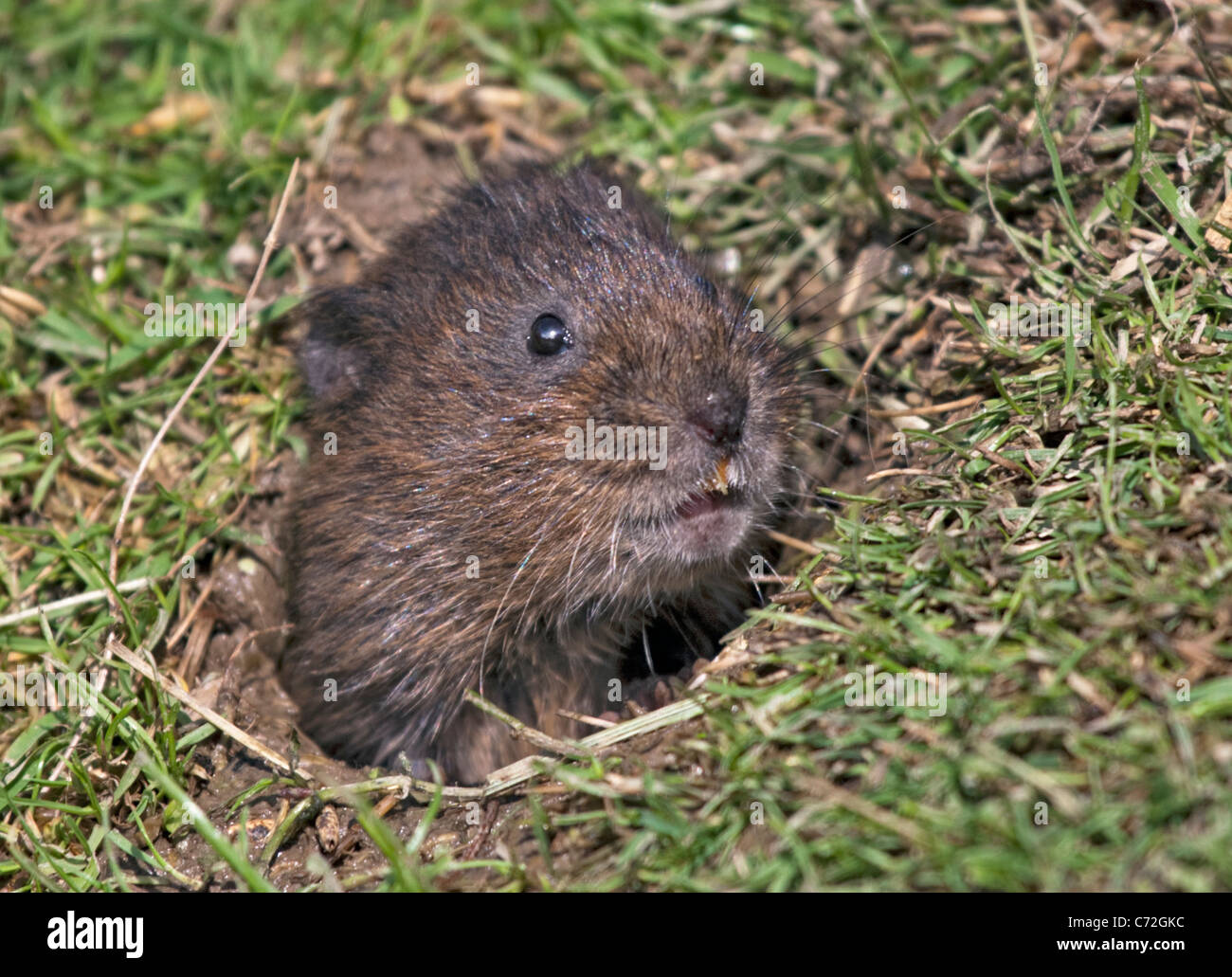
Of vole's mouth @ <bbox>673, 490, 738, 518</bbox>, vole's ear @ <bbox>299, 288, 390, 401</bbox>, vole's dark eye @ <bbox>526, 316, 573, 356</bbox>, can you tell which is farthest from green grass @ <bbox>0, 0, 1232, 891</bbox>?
vole's dark eye @ <bbox>526, 316, 573, 356</bbox>

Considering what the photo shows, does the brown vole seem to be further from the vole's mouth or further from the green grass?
the green grass

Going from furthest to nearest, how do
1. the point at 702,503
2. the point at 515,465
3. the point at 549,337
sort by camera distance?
the point at 549,337 < the point at 515,465 < the point at 702,503

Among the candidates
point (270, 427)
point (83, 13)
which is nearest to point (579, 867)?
point (270, 427)

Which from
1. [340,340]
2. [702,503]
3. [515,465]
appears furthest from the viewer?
[340,340]

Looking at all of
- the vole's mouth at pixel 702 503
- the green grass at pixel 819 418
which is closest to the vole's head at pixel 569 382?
the vole's mouth at pixel 702 503

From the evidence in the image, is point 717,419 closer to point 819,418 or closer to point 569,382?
point 569,382

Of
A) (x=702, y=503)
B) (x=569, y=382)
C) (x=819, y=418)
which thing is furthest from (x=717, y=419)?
(x=819, y=418)

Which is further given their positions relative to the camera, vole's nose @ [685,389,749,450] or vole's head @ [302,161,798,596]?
vole's head @ [302,161,798,596]
